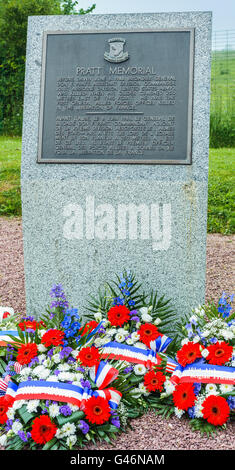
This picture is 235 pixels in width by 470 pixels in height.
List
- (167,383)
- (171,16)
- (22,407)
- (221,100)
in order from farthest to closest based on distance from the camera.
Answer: (221,100), (171,16), (167,383), (22,407)

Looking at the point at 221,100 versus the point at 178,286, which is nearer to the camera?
the point at 178,286

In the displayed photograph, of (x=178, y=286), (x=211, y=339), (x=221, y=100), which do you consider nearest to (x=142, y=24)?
(x=178, y=286)

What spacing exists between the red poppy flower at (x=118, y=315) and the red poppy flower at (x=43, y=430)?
0.99 metres

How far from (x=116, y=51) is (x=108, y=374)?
252 centimetres

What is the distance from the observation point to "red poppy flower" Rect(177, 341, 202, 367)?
3189 millimetres

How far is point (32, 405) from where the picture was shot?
2889 millimetres

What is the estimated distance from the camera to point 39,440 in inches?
108

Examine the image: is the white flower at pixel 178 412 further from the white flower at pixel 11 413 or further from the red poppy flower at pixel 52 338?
the white flower at pixel 11 413

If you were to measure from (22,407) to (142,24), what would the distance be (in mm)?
3005

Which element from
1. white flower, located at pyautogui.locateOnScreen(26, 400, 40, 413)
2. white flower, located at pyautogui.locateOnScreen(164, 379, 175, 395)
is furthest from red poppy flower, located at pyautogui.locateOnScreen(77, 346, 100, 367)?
white flower, located at pyautogui.locateOnScreen(164, 379, 175, 395)

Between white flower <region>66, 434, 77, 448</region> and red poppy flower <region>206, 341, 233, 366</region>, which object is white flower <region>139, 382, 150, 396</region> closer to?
red poppy flower <region>206, 341, 233, 366</region>

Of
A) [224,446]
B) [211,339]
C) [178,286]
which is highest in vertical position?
[178,286]

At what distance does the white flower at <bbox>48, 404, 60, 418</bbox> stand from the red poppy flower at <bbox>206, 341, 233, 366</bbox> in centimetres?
102

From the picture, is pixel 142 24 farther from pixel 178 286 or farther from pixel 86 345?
pixel 86 345
